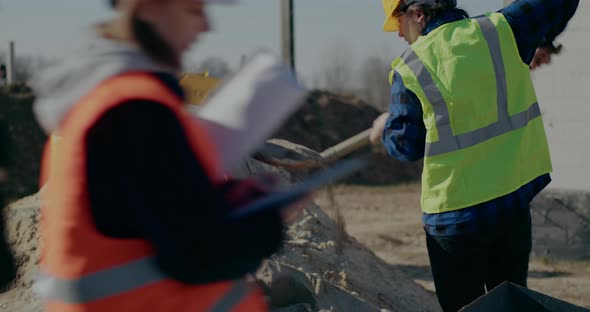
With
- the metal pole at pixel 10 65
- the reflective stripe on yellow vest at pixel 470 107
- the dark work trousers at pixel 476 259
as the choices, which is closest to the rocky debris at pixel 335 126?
the metal pole at pixel 10 65

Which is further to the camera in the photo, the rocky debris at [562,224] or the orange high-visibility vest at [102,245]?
the rocky debris at [562,224]

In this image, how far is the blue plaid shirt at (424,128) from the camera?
11.7ft

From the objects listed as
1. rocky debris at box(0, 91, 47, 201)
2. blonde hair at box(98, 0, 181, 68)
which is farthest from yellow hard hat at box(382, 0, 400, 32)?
rocky debris at box(0, 91, 47, 201)

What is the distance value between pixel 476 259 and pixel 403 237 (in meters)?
6.48

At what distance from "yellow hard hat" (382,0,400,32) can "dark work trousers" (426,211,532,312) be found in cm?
86

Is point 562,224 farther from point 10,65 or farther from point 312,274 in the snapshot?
point 10,65

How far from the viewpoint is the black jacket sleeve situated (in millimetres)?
1523

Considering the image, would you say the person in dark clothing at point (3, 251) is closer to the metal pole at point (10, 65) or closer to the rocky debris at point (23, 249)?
the rocky debris at point (23, 249)

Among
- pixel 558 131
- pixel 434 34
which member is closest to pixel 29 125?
pixel 558 131

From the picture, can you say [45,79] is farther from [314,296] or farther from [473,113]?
[314,296]

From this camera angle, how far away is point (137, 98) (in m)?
1.56

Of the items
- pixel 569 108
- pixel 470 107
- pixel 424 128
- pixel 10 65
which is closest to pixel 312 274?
pixel 424 128

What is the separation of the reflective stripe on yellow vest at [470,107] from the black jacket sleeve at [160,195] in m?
2.04

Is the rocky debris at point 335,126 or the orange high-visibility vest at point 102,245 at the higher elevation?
the orange high-visibility vest at point 102,245
